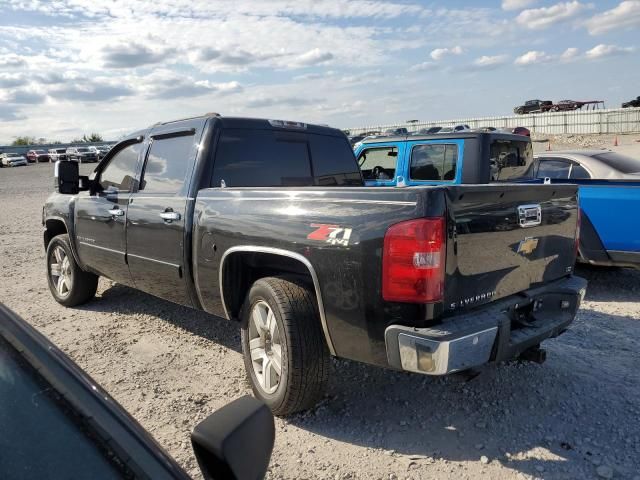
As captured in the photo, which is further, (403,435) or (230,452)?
(403,435)

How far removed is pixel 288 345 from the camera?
323 centimetres

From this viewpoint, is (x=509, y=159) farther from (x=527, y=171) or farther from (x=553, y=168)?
(x=553, y=168)

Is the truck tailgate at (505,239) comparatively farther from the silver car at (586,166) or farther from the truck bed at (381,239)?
the silver car at (586,166)

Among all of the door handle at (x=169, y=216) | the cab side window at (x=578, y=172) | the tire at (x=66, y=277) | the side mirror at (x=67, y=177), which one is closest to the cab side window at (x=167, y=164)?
the door handle at (x=169, y=216)

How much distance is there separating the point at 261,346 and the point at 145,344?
1733mm

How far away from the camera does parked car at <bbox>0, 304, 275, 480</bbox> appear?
1229 mm

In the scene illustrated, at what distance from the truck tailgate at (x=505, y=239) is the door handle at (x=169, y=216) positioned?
2208mm

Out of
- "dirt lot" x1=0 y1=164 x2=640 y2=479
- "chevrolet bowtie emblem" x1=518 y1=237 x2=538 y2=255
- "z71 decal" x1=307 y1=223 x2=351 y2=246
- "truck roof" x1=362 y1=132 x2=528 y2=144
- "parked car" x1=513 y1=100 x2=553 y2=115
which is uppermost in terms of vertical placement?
"parked car" x1=513 y1=100 x2=553 y2=115

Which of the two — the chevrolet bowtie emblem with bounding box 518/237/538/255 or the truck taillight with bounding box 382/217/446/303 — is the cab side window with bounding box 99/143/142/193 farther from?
the chevrolet bowtie emblem with bounding box 518/237/538/255

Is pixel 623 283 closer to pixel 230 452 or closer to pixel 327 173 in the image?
pixel 327 173

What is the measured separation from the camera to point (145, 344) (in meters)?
4.88

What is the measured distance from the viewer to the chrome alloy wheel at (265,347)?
3475 mm

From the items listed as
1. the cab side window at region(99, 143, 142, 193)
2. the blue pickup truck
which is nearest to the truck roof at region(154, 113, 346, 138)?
the cab side window at region(99, 143, 142, 193)

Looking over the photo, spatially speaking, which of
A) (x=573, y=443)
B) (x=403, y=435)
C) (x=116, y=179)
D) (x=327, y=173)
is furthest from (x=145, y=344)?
(x=573, y=443)
